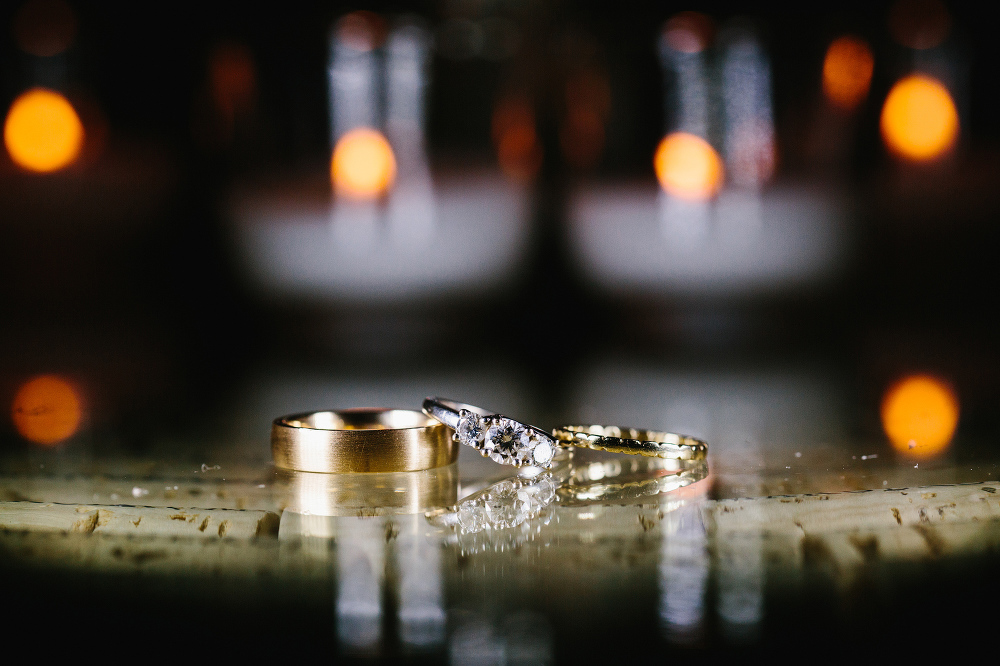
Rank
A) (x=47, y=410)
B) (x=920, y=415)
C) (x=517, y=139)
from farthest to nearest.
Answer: (x=517, y=139)
(x=47, y=410)
(x=920, y=415)

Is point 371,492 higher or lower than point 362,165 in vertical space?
lower

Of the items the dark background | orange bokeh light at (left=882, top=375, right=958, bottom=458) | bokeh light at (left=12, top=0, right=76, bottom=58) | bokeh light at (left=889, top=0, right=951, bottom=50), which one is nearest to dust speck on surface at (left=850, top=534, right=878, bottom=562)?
orange bokeh light at (left=882, top=375, right=958, bottom=458)

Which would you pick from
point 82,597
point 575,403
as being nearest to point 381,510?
point 82,597

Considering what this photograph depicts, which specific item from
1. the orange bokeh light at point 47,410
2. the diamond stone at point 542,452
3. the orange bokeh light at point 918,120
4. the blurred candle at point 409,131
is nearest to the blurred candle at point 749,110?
the orange bokeh light at point 918,120

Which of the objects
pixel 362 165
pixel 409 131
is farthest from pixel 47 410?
pixel 409 131

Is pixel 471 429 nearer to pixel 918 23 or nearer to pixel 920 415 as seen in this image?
pixel 920 415

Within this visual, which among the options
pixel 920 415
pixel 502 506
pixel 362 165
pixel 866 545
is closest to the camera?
pixel 866 545
